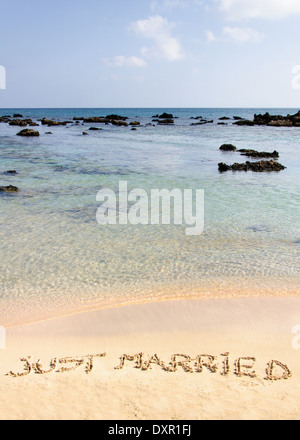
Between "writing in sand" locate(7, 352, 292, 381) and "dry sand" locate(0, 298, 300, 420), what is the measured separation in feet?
0.08

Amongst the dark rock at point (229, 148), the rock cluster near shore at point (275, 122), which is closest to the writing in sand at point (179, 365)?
the dark rock at point (229, 148)

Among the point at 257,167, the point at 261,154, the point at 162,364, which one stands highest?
the point at 261,154

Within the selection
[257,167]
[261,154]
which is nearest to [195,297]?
[257,167]

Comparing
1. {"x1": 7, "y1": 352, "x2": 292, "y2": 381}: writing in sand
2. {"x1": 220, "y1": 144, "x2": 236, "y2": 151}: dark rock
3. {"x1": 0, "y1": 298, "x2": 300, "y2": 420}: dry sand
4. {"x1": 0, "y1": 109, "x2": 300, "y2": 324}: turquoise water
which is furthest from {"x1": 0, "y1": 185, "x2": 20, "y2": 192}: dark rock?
{"x1": 220, "y1": 144, "x2": 236, "y2": 151}: dark rock

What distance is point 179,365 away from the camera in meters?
4.57

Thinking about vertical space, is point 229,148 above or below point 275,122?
below

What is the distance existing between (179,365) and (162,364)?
225 mm

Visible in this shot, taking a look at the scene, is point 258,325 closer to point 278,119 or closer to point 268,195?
point 268,195

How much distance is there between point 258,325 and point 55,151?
2507 cm

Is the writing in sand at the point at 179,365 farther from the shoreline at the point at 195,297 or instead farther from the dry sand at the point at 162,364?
the shoreline at the point at 195,297

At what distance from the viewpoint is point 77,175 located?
1797cm

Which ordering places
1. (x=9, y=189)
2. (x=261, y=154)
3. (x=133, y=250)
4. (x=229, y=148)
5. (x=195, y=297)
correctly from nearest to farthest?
(x=195, y=297), (x=133, y=250), (x=9, y=189), (x=261, y=154), (x=229, y=148)

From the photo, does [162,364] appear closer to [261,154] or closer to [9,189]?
[9,189]

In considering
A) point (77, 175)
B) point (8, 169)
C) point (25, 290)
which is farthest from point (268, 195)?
point (8, 169)
